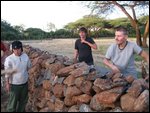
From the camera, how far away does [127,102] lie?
16.1ft

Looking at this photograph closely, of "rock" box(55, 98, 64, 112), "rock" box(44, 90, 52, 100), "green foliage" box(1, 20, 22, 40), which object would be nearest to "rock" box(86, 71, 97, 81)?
"rock" box(55, 98, 64, 112)

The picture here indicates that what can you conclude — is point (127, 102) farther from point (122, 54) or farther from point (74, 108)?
point (74, 108)

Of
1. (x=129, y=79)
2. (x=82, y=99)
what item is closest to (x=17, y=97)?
(x=82, y=99)

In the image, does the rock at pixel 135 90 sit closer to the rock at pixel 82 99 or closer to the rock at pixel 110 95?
the rock at pixel 110 95

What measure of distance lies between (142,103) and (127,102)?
0.30m

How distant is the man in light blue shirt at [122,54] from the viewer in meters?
5.20

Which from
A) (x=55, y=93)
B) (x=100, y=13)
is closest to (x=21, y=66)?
(x=55, y=93)

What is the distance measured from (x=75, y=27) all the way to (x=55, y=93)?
54.5ft

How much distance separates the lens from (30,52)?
35.9 feet

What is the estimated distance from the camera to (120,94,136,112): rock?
191 inches

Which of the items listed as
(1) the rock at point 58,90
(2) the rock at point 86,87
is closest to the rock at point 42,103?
(1) the rock at point 58,90

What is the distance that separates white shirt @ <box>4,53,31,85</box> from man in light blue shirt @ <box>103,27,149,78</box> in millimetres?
1620

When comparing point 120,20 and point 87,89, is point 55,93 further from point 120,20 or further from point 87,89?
point 120,20

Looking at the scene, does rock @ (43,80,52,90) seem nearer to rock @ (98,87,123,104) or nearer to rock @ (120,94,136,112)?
rock @ (98,87,123,104)
